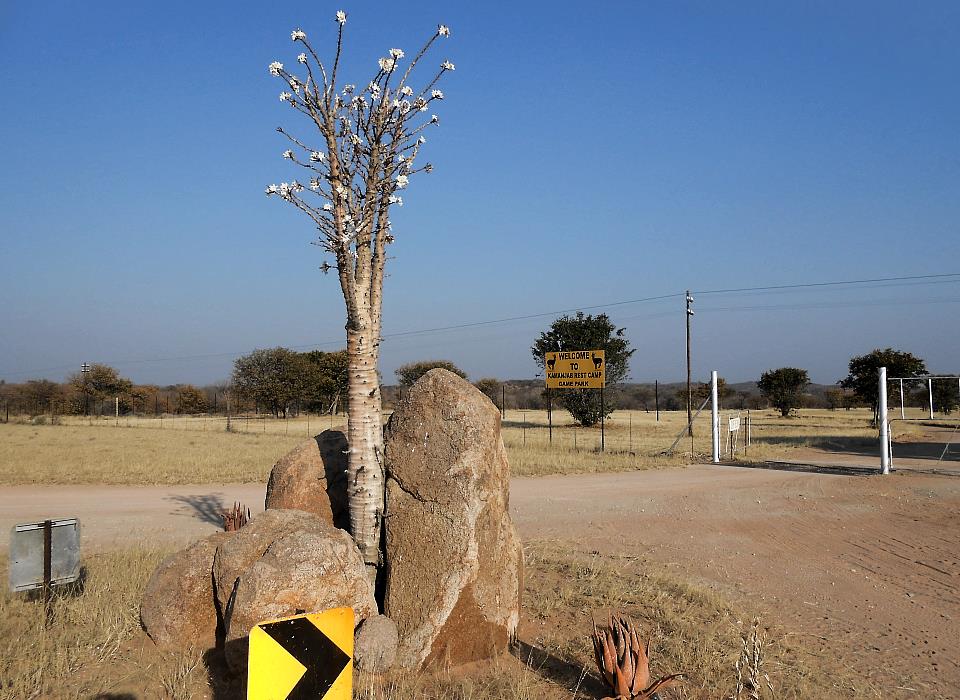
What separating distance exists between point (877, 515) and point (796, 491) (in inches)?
114

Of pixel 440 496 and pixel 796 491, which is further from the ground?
pixel 440 496

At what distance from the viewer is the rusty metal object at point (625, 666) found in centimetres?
452

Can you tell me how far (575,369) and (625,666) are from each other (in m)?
20.7

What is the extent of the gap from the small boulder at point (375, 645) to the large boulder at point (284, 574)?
138 millimetres

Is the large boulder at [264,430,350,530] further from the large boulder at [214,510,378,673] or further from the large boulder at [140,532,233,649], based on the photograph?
the large boulder at [140,532,233,649]

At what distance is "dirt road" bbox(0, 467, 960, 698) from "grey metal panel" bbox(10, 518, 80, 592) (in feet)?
13.1

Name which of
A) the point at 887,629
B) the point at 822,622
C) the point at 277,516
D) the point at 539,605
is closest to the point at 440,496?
the point at 277,516

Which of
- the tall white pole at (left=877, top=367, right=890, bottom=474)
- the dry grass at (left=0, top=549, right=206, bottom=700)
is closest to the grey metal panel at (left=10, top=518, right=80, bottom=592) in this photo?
the dry grass at (left=0, top=549, right=206, bottom=700)

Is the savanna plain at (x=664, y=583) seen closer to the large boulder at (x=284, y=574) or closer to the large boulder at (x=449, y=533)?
the large boulder at (x=449, y=533)

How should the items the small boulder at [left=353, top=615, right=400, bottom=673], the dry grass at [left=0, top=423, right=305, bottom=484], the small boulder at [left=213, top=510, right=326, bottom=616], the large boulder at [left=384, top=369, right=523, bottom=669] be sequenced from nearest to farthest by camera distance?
1. the small boulder at [left=353, top=615, right=400, bottom=673]
2. the small boulder at [left=213, top=510, right=326, bottom=616]
3. the large boulder at [left=384, top=369, right=523, bottom=669]
4. the dry grass at [left=0, top=423, right=305, bottom=484]

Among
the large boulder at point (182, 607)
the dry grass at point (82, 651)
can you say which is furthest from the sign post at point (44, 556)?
the large boulder at point (182, 607)

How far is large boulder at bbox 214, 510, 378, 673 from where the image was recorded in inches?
195

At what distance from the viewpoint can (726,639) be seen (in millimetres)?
6367

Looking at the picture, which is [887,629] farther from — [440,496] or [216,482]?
[216,482]
